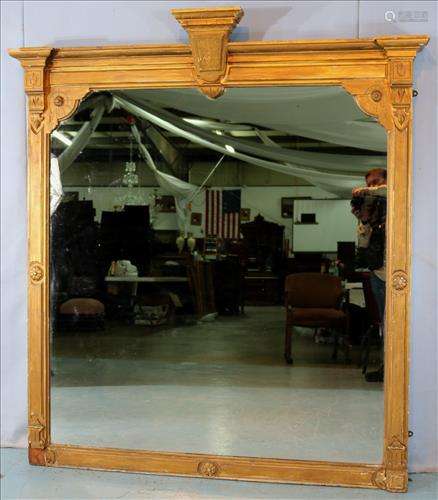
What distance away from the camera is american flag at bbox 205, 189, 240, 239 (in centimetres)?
274

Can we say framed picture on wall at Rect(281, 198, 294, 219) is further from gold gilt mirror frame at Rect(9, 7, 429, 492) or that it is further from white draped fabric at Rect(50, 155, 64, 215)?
white draped fabric at Rect(50, 155, 64, 215)

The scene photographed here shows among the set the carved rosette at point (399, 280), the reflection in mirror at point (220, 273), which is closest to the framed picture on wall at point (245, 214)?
the reflection in mirror at point (220, 273)

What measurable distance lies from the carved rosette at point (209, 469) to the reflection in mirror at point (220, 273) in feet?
0.25

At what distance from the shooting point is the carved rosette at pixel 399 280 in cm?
262

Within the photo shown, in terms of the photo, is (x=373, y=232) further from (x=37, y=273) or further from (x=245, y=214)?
(x=37, y=273)

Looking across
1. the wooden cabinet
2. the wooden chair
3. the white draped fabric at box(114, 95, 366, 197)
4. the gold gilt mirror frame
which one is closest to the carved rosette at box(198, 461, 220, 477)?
the gold gilt mirror frame

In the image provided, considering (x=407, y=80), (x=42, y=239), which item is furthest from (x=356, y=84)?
(x=42, y=239)

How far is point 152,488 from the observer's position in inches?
105

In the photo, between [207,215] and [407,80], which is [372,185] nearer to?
[407,80]

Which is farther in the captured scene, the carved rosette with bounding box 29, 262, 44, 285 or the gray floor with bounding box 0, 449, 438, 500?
the carved rosette with bounding box 29, 262, 44, 285

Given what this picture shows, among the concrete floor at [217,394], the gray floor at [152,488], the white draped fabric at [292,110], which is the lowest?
the gray floor at [152,488]

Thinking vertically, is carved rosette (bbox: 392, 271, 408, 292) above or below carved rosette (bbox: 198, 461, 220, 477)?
above

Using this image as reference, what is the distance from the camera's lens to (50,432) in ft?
9.48

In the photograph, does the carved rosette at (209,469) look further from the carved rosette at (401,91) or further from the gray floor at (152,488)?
the carved rosette at (401,91)
